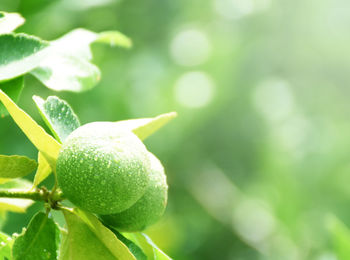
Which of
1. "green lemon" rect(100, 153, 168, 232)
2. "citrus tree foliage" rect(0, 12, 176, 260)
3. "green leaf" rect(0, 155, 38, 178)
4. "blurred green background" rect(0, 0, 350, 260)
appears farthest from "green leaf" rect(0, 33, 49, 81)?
"blurred green background" rect(0, 0, 350, 260)

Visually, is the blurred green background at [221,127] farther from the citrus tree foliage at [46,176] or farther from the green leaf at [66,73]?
the citrus tree foliage at [46,176]

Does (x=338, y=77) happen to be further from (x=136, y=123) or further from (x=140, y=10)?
(x=136, y=123)

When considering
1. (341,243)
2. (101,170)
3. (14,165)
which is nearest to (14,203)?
(14,165)

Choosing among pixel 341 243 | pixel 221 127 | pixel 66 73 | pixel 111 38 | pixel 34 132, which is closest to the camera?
pixel 34 132

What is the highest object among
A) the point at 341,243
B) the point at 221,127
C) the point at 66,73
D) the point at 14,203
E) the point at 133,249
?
the point at 66,73

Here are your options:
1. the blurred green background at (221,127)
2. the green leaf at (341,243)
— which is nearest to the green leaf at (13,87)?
the green leaf at (341,243)

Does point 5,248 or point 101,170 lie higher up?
point 101,170

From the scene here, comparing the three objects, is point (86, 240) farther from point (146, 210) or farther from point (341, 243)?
point (341, 243)
